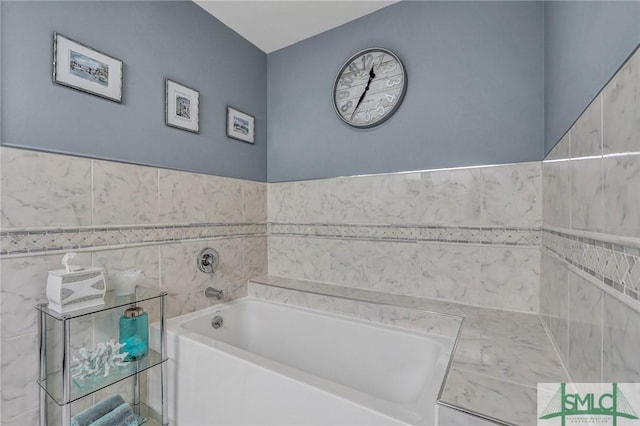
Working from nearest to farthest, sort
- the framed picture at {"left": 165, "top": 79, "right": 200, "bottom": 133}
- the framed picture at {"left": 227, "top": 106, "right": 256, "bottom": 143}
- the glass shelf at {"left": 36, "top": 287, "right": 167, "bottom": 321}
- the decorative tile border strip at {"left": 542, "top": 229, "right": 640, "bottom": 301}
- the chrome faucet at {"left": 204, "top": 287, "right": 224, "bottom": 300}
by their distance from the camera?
the decorative tile border strip at {"left": 542, "top": 229, "right": 640, "bottom": 301}, the glass shelf at {"left": 36, "top": 287, "right": 167, "bottom": 321}, the framed picture at {"left": 165, "top": 79, "right": 200, "bottom": 133}, the chrome faucet at {"left": 204, "top": 287, "right": 224, "bottom": 300}, the framed picture at {"left": 227, "top": 106, "right": 256, "bottom": 143}

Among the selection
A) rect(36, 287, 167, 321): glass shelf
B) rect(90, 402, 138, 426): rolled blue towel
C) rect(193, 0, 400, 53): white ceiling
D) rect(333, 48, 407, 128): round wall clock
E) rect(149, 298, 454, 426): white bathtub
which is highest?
rect(193, 0, 400, 53): white ceiling

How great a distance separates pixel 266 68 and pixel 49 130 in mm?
1642

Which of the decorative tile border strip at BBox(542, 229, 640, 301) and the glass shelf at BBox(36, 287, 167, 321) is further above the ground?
the decorative tile border strip at BBox(542, 229, 640, 301)

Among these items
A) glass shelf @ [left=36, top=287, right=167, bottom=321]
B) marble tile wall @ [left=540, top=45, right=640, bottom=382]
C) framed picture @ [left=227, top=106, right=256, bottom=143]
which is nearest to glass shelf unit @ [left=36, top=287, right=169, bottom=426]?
glass shelf @ [left=36, top=287, right=167, bottom=321]

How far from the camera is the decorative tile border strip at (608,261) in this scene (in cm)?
Answer: 51

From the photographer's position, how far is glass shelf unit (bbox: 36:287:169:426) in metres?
1.01

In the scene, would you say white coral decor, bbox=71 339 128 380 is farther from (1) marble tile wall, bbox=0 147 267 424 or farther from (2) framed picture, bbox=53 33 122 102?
(2) framed picture, bbox=53 33 122 102

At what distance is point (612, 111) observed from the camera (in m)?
0.61

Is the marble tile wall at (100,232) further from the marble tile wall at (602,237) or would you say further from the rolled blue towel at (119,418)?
the marble tile wall at (602,237)

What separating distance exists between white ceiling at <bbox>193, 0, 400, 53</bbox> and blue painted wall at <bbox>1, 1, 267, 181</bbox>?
0.10 metres

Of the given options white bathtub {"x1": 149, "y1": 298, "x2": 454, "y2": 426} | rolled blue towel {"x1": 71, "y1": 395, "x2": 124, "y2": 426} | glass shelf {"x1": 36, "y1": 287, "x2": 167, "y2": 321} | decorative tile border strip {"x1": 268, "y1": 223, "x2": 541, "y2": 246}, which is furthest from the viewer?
decorative tile border strip {"x1": 268, "y1": 223, "x2": 541, "y2": 246}

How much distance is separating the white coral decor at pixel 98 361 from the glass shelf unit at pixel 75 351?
2cm

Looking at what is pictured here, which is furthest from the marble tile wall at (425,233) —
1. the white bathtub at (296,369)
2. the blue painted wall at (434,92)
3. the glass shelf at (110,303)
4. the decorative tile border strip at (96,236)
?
the glass shelf at (110,303)

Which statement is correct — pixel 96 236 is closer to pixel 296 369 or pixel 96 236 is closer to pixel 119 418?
pixel 119 418
